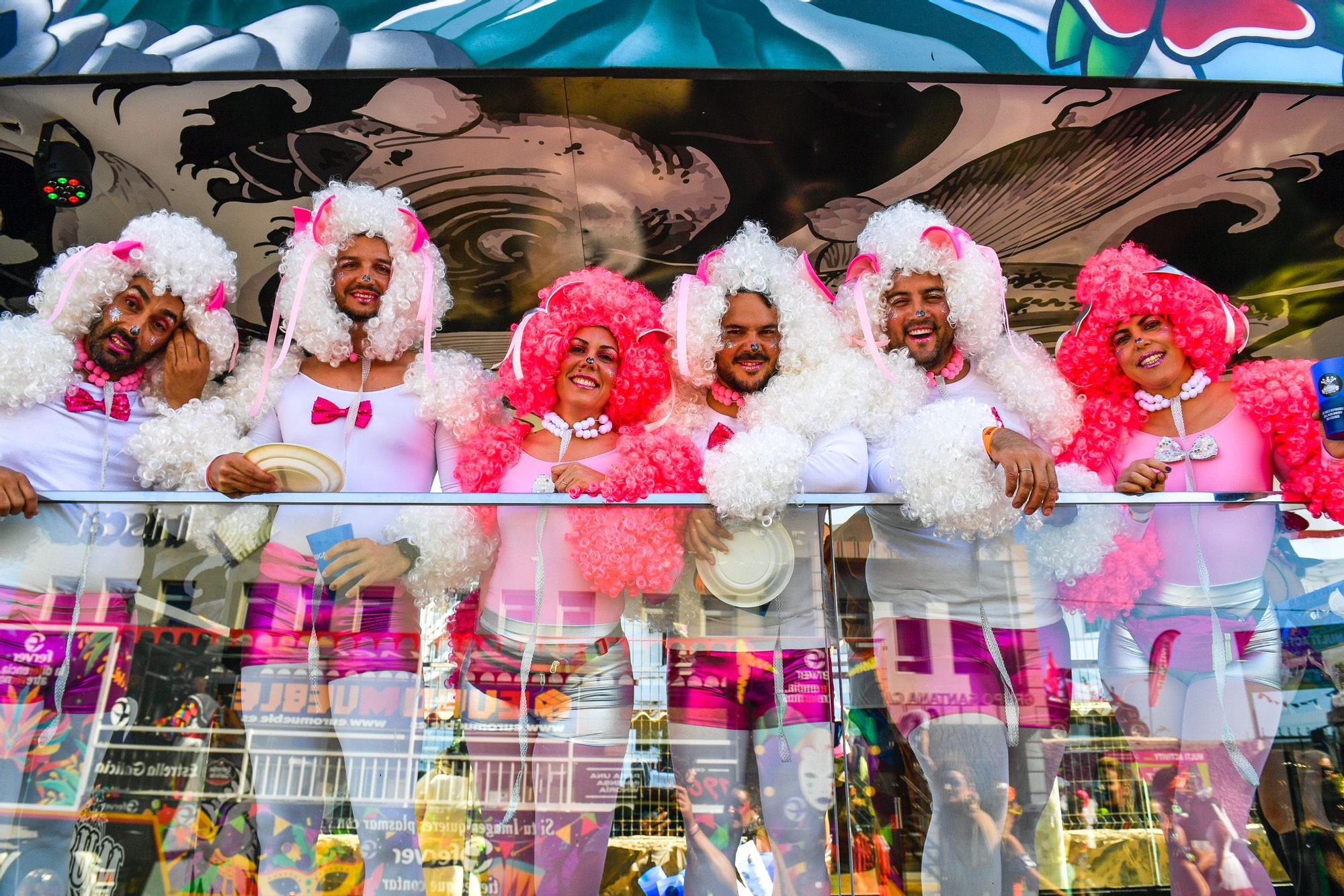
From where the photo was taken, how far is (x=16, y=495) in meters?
2.66

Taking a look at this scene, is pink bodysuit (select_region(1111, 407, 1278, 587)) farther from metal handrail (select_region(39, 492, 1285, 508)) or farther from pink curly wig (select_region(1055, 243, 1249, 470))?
pink curly wig (select_region(1055, 243, 1249, 470))

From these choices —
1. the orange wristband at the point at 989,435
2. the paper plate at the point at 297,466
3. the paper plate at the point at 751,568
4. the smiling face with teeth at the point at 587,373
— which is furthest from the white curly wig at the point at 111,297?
the orange wristband at the point at 989,435

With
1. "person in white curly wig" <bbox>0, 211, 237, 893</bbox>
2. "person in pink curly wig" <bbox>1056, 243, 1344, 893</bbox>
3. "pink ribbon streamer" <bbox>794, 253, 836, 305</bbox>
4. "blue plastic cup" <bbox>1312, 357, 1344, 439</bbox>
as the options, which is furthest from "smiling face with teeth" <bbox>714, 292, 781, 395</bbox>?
"person in white curly wig" <bbox>0, 211, 237, 893</bbox>

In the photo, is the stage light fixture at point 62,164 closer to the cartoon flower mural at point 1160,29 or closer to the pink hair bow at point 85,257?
the pink hair bow at point 85,257

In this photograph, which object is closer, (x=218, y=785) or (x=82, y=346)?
(x=218, y=785)

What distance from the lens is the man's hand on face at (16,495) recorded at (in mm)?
2652

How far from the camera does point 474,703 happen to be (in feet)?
8.55

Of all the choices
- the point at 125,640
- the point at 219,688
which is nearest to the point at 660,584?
the point at 219,688

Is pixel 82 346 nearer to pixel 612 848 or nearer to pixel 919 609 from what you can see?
pixel 612 848

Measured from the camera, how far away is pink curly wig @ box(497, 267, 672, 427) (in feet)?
10.8

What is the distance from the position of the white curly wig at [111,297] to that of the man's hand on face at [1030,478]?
9.27ft

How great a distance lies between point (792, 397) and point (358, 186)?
1.93 m

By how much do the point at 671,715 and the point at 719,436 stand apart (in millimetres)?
918

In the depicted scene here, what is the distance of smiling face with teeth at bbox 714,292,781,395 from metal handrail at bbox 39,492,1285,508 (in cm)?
72
